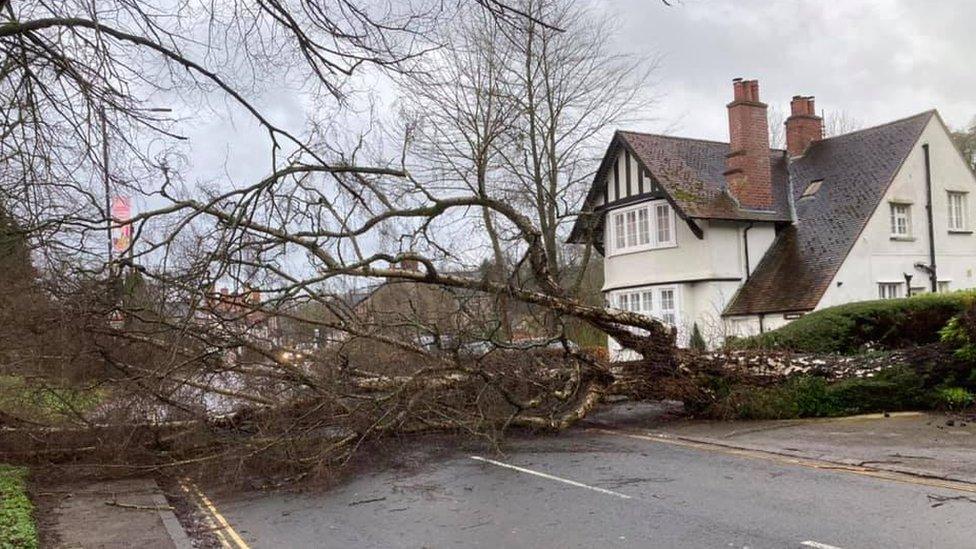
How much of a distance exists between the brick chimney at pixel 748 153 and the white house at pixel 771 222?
0.04 m

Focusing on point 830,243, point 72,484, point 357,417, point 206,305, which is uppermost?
point 830,243

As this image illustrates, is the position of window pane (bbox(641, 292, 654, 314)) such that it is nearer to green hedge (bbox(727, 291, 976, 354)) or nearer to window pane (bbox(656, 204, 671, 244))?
window pane (bbox(656, 204, 671, 244))

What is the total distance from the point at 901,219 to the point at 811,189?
2.81m

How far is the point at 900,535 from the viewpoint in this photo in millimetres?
6297

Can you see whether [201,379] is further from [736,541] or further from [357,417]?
[736,541]

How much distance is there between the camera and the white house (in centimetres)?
2227

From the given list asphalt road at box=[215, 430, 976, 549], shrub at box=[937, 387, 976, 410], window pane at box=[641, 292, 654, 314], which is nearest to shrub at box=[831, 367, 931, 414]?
shrub at box=[937, 387, 976, 410]

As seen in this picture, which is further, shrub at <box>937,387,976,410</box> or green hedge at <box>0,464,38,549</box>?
shrub at <box>937,387,976,410</box>

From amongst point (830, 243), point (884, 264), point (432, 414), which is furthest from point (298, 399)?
point (884, 264)

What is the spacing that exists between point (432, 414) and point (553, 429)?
2.21 m

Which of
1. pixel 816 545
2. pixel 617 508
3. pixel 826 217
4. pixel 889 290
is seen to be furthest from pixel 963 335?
pixel 826 217

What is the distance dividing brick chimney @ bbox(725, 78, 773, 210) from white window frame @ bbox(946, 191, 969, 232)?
5.80 meters

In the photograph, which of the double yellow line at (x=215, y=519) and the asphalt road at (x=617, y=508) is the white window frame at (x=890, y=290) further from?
the double yellow line at (x=215, y=519)

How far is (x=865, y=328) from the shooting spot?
15477mm
